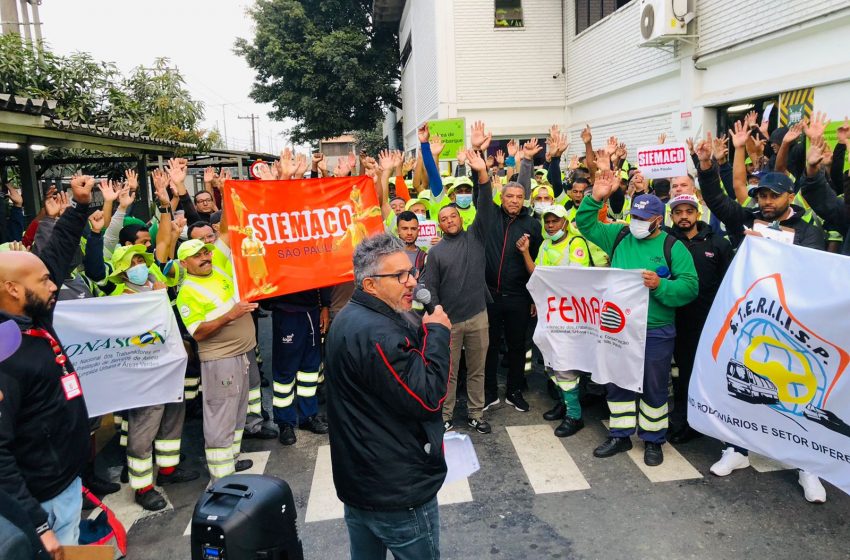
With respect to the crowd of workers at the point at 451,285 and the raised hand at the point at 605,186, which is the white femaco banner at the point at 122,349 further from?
the raised hand at the point at 605,186

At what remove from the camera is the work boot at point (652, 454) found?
16.4ft

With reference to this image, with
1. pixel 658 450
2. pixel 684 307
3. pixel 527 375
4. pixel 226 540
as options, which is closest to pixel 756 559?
pixel 658 450

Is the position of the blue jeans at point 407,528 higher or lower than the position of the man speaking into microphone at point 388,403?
lower

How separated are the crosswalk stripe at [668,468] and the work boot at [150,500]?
3.69 meters

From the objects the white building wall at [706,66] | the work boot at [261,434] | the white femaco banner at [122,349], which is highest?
the white building wall at [706,66]

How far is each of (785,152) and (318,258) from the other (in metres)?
4.46

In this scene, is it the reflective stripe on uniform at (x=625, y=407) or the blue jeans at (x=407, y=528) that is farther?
the reflective stripe on uniform at (x=625, y=407)

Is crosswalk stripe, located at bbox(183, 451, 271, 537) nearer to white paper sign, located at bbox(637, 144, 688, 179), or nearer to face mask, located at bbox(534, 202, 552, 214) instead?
face mask, located at bbox(534, 202, 552, 214)

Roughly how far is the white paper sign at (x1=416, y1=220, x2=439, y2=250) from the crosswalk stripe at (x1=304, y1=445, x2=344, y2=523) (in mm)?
2524

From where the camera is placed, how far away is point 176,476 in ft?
16.7

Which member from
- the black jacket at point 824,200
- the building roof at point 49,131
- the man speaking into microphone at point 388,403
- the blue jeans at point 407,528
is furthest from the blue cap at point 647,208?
the building roof at point 49,131

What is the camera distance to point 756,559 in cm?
372

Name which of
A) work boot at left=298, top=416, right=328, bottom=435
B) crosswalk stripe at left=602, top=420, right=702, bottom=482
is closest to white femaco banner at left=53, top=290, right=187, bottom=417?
work boot at left=298, top=416, right=328, bottom=435

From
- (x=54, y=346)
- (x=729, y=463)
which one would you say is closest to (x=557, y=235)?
(x=729, y=463)
